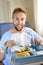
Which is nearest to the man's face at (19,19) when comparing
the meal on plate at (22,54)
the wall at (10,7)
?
the meal on plate at (22,54)

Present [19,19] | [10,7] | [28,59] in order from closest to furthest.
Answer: [28,59]
[19,19]
[10,7]

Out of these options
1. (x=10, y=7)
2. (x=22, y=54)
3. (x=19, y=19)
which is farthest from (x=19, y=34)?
(x=10, y=7)

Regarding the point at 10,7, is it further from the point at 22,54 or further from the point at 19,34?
the point at 22,54

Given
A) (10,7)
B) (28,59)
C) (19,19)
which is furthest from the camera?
(10,7)

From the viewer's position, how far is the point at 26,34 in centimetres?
135

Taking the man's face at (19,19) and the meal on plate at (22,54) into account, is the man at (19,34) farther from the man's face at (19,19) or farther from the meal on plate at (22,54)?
the meal on plate at (22,54)

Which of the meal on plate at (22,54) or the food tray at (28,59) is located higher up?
the meal on plate at (22,54)

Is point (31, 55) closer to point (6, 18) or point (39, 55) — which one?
point (39, 55)

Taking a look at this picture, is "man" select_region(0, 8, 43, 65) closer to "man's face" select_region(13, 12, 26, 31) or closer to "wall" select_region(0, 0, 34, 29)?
"man's face" select_region(13, 12, 26, 31)

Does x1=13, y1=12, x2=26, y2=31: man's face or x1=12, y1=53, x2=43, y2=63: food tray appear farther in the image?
x1=13, y1=12, x2=26, y2=31: man's face

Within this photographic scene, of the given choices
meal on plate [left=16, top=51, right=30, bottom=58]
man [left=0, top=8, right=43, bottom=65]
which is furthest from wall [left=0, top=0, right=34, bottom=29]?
meal on plate [left=16, top=51, right=30, bottom=58]

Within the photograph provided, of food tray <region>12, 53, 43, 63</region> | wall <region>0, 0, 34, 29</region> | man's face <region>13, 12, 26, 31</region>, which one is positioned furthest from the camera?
wall <region>0, 0, 34, 29</region>

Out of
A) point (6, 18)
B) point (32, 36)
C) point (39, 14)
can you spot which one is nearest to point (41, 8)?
point (39, 14)

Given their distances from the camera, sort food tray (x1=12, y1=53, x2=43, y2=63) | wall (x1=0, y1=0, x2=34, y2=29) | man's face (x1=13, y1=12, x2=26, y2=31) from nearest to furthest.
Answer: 1. food tray (x1=12, y1=53, x2=43, y2=63)
2. man's face (x1=13, y1=12, x2=26, y2=31)
3. wall (x1=0, y1=0, x2=34, y2=29)
